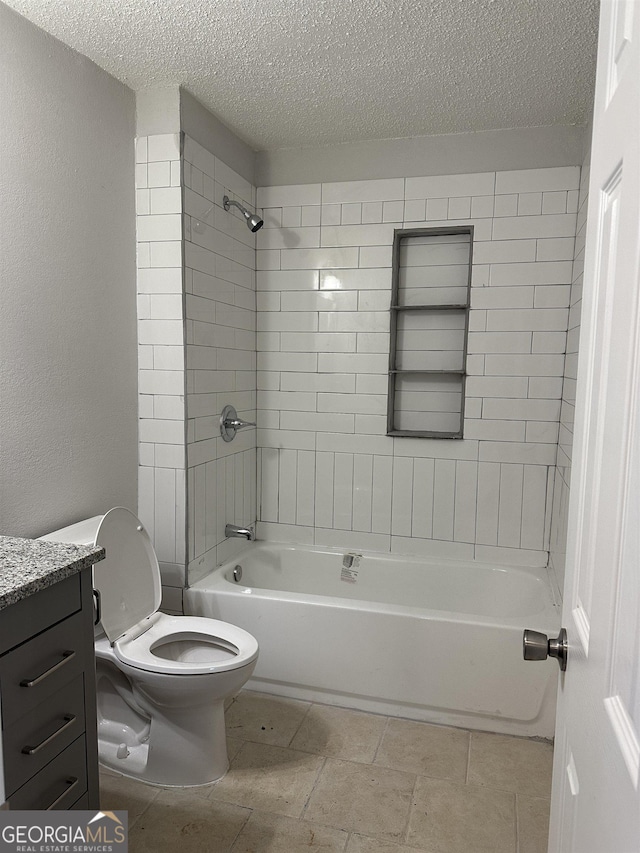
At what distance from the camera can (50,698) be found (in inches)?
54.2

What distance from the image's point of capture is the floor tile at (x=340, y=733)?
228 centimetres

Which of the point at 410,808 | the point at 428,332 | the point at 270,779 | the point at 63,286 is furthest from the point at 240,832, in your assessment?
the point at 428,332

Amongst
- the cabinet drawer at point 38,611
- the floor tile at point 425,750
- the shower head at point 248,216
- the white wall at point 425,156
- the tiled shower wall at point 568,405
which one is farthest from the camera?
the white wall at point 425,156

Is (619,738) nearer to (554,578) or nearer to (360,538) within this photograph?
(554,578)

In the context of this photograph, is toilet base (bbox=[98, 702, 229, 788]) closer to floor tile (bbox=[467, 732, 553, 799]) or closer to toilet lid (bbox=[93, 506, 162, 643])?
toilet lid (bbox=[93, 506, 162, 643])

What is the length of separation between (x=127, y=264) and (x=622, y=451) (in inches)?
90.4

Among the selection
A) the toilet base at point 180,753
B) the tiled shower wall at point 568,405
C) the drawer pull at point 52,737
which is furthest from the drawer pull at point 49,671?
the tiled shower wall at point 568,405

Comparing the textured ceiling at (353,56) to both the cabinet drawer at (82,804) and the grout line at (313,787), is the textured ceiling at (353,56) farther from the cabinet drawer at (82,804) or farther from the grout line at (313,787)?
the grout line at (313,787)

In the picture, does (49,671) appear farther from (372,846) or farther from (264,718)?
(264,718)

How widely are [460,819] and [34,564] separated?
1.54 meters

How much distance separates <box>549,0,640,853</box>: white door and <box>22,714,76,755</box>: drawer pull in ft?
3.46

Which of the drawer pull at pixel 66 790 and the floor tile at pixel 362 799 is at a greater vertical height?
the drawer pull at pixel 66 790

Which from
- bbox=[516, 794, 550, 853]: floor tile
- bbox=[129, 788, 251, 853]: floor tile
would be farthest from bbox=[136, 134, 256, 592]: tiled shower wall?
bbox=[516, 794, 550, 853]: floor tile

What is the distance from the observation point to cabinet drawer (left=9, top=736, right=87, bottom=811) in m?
1.31
